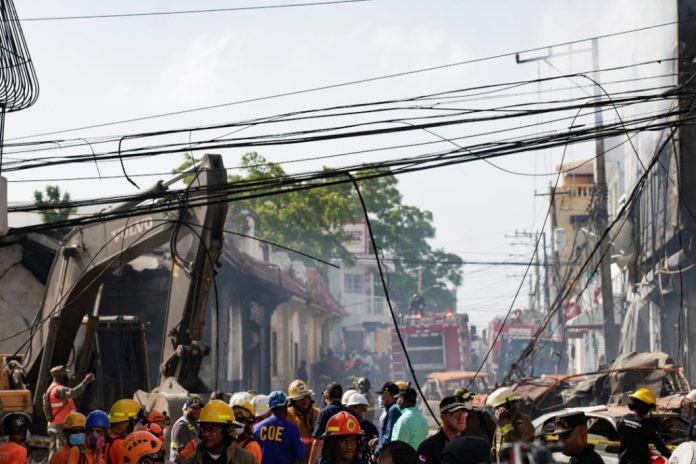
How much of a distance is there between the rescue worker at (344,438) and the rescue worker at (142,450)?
1137 mm

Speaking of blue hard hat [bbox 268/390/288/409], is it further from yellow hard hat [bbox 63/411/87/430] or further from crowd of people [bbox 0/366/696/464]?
yellow hard hat [bbox 63/411/87/430]

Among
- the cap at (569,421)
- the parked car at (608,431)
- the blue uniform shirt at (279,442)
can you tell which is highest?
the cap at (569,421)

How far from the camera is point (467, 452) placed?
5.47 m

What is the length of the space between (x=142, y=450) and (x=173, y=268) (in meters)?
9.06

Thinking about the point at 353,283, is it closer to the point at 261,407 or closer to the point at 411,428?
the point at 261,407

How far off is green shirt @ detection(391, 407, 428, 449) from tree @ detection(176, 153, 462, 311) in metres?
8.83

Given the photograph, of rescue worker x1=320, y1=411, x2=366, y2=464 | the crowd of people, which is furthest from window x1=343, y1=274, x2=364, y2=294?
rescue worker x1=320, y1=411, x2=366, y2=464

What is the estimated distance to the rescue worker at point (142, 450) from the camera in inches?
314

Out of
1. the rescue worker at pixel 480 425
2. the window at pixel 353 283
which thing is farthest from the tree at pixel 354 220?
the rescue worker at pixel 480 425

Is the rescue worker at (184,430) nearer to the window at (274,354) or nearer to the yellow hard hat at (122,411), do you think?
the yellow hard hat at (122,411)

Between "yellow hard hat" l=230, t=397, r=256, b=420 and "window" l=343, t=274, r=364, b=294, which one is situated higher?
"window" l=343, t=274, r=364, b=294

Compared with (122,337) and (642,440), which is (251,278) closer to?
(122,337)

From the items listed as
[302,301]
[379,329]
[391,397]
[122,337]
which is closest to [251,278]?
[302,301]

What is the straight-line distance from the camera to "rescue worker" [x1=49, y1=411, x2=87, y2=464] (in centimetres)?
960
